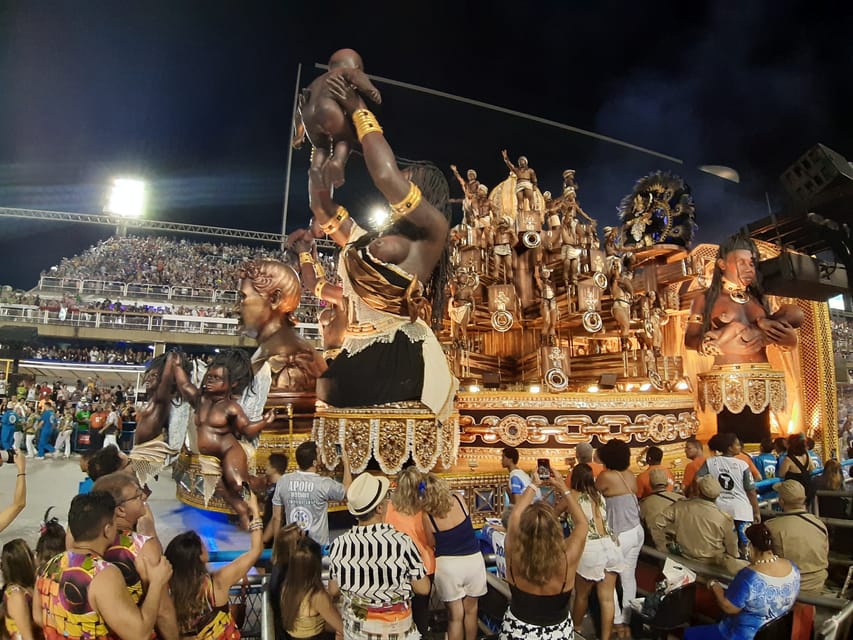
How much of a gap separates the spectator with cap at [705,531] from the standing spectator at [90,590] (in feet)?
10.8

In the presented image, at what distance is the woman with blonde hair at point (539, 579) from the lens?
2.25m

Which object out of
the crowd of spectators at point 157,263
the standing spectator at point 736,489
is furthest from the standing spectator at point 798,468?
the crowd of spectators at point 157,263

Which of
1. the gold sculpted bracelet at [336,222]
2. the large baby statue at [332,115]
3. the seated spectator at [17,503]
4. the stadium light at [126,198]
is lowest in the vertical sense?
the seated spectator at [17,503]

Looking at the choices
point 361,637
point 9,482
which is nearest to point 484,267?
point 361,637

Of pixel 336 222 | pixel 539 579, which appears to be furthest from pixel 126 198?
Answer: pixel 539 579

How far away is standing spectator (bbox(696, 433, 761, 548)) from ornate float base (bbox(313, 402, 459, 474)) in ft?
8.00

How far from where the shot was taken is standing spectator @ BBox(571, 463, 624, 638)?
10.0 ft

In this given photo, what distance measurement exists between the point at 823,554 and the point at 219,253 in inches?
1530

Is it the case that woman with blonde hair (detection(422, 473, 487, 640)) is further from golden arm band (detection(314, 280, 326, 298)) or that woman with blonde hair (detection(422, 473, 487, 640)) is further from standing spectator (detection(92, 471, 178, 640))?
golden arm band (detection(314, 280, 326, 298))

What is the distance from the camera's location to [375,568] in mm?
2361

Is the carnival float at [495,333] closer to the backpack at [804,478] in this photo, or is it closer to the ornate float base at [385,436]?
the ornate float base at [385,436]

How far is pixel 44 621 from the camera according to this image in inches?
73.5

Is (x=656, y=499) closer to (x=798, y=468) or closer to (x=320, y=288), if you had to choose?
(x=798, y=468)

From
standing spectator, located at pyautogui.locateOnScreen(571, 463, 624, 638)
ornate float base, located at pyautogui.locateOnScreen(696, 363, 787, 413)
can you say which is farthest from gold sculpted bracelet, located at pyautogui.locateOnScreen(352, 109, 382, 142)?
ornate float base, located at pyautogui.locateOnScreen(696, 363, 787, 413)
